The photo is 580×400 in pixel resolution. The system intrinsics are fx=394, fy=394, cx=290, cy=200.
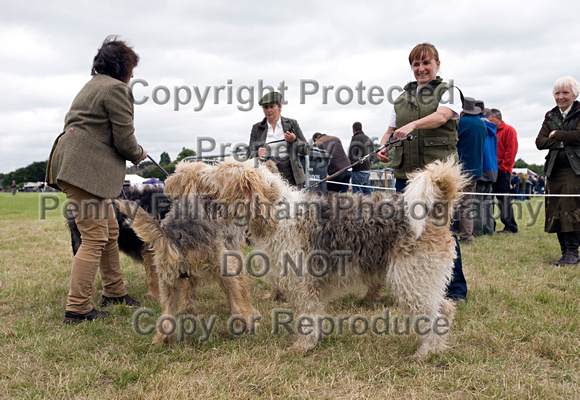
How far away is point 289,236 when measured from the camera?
317 centimetres

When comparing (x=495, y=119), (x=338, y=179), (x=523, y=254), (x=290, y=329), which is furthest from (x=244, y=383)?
(x=495, y=119)

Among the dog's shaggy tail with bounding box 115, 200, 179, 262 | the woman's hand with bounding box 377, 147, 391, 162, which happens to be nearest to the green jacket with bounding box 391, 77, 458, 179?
the woman's hand with bounding box 377, 147, 391, 162

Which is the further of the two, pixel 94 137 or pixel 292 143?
pixel 292 143

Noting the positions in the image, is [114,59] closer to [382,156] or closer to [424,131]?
[382,156]

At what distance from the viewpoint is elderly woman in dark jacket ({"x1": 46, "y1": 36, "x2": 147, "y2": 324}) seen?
3.53 m

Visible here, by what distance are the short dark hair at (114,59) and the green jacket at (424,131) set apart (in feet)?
8.78

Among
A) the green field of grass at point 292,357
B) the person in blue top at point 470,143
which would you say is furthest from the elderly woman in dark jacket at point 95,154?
the person in blue top at point 470,143

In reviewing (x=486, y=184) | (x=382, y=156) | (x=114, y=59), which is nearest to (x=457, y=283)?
(x=382, y=156)

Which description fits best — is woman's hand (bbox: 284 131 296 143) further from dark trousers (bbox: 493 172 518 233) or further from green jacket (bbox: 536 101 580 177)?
dark trousers (bbox: 493 172 518 233)

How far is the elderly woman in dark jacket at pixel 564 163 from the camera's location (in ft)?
18.5

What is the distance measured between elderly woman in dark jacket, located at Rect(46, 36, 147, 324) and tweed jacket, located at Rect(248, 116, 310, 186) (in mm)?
1793

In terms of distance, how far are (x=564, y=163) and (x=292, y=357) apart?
5.25 m

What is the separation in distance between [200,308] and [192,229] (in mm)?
1271

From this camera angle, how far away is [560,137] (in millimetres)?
5668
